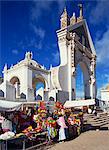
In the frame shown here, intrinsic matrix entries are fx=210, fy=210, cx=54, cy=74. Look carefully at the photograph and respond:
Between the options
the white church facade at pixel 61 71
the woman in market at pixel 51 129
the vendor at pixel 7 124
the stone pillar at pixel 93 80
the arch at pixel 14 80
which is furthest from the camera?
the stone pillar at pixel 93 80

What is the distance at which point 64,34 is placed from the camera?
71.8 feet

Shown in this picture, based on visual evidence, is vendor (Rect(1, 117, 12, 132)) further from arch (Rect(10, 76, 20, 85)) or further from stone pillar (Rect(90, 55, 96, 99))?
stone pillar (Rect(90, 55, 96, 99))

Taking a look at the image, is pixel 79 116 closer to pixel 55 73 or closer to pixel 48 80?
pixel 55 73

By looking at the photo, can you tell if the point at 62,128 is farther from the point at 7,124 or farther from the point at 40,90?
the point at 40,90

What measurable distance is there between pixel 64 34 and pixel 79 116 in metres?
11.6

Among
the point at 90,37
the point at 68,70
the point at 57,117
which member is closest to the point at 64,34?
the point at 68,70

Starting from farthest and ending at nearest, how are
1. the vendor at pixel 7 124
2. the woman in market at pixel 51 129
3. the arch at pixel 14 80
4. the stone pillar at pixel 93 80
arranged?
the stone pillar at pixel 93 80 < the arch at pixel 14 80 < the vendor at pixel 7 124 < the woman in market at pixel 51 129

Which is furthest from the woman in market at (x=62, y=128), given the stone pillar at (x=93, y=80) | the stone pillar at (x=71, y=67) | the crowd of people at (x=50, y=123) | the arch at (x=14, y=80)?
the stone pillar at (x=93, y=80)

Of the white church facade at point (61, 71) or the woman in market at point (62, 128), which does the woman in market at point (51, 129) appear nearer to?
the woman in market at point (62, 128)

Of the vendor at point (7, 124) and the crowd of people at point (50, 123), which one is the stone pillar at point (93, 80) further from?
the vendor at point (7, 124)

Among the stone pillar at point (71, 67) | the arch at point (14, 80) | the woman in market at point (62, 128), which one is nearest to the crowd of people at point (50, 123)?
the woman in market at point (62, 128)

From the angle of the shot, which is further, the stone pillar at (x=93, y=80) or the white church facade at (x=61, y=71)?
the stone pillar at (x=93, y=80)

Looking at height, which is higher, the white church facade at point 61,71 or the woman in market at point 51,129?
the white church facade at point 61,71

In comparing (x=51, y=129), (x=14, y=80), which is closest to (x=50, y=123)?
(x=51, y=129)
